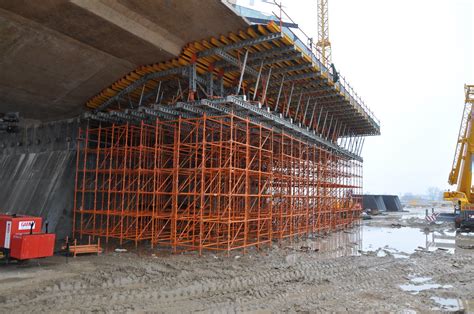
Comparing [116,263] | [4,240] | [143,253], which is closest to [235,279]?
[116,263]

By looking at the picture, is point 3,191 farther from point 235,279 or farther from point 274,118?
point 235,279

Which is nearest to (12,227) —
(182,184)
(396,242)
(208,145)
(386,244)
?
(182,184)

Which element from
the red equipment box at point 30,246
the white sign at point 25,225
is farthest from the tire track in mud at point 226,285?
the white sign at point 25,225

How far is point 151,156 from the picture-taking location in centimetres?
2005

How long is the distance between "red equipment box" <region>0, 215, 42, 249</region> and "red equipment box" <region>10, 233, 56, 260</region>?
199 millimetres

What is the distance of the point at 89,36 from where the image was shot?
13.2 meters

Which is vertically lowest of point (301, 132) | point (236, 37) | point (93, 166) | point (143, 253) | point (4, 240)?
point (143, 253)

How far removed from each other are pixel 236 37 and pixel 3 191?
689 inches

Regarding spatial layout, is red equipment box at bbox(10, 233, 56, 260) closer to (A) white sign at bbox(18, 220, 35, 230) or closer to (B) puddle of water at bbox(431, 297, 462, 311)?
(A) white sign at bbox(18, 220, 35, 230)

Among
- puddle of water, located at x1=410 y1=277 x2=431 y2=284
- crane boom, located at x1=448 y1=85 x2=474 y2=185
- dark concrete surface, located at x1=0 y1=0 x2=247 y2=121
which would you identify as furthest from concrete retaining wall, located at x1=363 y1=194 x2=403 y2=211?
dark concrete surface, located at x1=0 y1=0 x2=247 y2=121

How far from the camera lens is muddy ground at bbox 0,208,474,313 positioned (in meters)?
7.84

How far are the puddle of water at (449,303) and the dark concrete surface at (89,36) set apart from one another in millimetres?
10228

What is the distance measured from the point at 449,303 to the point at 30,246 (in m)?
11.0

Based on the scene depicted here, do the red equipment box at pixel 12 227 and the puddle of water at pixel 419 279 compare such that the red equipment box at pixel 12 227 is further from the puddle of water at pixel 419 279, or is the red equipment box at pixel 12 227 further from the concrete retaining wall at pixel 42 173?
the puddle of water at pixel 419 279
